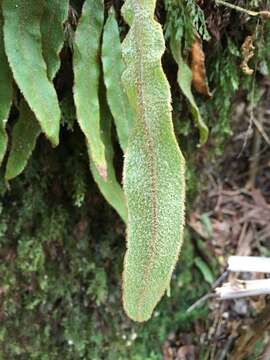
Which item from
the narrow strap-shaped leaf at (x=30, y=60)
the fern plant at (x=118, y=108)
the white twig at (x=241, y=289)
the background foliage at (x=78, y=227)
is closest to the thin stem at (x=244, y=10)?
the background foliage at (x=78, y=227)

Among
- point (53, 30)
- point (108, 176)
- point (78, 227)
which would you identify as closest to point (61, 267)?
point (78, 227)

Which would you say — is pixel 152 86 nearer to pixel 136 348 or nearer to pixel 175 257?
pixel 175 257

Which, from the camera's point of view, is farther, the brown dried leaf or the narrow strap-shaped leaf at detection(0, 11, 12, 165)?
the brown dried leaf

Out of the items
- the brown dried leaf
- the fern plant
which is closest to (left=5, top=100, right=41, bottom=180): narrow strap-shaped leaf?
the fern plant

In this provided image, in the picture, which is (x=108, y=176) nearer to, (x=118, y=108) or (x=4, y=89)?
(x=118, y=108)

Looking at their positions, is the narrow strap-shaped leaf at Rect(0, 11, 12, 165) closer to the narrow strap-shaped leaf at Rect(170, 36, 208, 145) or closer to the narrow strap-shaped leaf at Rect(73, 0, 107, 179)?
the narrow strap-shaped leaf at Rect(73, 0, 107, 179)

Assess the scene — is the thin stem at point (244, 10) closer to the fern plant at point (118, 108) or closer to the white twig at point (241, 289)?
the fern plant at point (118, 108)

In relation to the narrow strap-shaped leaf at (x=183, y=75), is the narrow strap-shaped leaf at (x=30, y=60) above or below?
above
